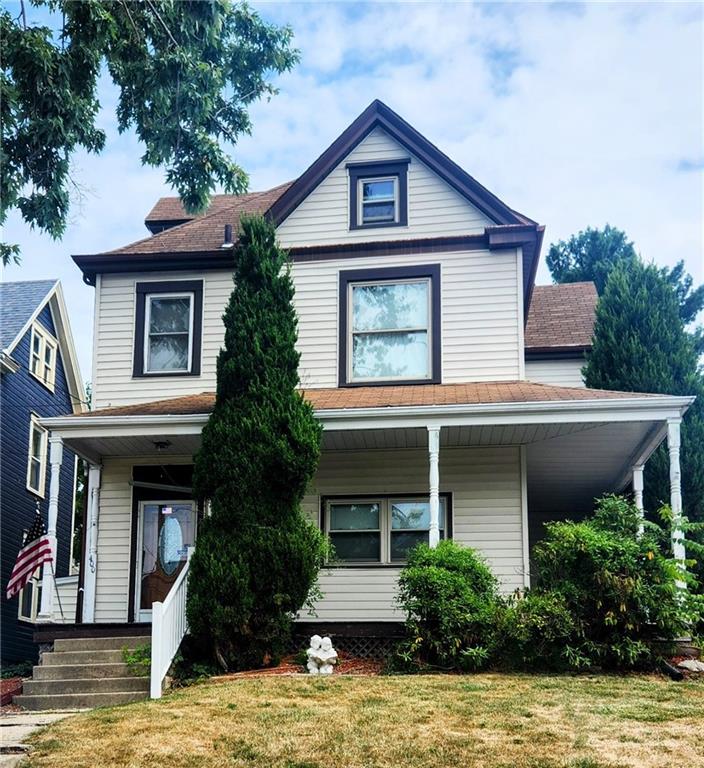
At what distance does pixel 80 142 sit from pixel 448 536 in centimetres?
690

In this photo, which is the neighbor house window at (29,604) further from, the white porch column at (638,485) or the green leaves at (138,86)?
the white porch column at (638,485)

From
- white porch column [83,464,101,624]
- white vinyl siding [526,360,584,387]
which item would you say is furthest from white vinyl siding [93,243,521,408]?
white vinyl siding [526,360,584,387]

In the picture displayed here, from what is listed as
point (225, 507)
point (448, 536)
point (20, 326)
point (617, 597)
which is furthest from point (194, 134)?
point (20, 326)

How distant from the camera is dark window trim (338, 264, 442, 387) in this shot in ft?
47.0

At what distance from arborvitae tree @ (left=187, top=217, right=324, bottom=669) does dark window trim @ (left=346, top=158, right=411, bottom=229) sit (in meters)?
2.37

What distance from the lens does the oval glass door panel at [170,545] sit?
14.6 meters

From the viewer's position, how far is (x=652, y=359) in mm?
16375

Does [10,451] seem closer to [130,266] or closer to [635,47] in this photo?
[130,266]

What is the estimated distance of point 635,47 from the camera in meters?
11.4

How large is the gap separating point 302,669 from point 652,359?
27.2ft

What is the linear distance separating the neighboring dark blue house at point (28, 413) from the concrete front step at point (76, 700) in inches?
310

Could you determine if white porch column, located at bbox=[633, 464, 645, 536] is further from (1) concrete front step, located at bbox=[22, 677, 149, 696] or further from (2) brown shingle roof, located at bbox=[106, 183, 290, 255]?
(2) brown shingle roof, located at bbox=[106, 183, 290, 255]

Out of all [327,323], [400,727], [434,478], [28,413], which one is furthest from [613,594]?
[28,413]

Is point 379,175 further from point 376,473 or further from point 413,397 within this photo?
point 376,473
